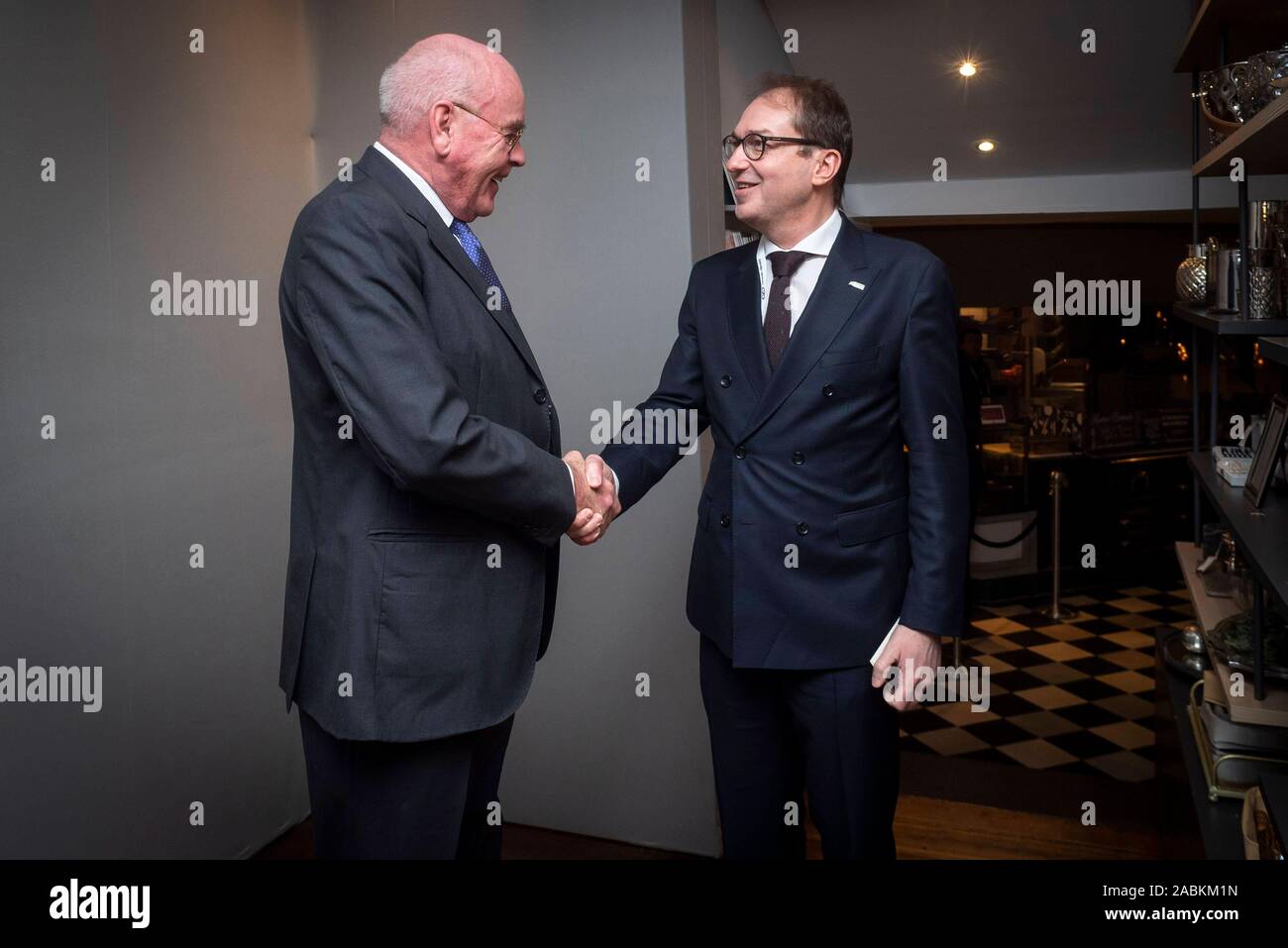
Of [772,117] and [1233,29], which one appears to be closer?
[772,117]

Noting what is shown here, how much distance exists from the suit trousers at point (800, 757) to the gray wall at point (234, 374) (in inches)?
38.0

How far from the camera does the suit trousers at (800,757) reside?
77.6 inches

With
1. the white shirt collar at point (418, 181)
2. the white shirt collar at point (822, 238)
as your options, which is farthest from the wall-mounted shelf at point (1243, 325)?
the white shirt collar at point (418, 181)

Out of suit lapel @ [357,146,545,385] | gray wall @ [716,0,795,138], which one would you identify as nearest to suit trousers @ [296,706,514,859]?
suit lapel @ [357,146,545,385]

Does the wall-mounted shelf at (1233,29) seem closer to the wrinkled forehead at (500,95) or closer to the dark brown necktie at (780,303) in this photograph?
the dark brown necktie at (780,303)

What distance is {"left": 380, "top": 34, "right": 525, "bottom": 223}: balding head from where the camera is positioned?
1.72 metres

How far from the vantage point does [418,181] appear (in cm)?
174

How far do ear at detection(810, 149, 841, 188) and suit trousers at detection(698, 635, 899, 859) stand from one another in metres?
0.88

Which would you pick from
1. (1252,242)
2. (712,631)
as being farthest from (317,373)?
(1252,242)

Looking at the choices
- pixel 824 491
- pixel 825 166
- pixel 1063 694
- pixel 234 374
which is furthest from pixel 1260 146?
pixel 1063 694

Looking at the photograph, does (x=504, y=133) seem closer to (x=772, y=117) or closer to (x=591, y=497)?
(x=772, y=117)

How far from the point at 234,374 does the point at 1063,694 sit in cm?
415

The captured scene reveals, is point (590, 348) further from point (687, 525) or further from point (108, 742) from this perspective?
point (108, 742)

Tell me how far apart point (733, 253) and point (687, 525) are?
1.01 metres
